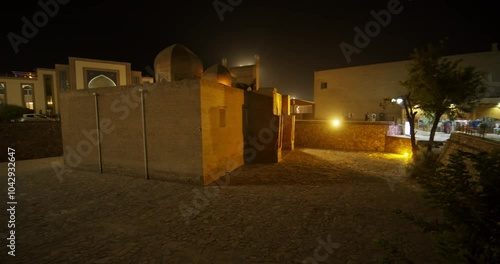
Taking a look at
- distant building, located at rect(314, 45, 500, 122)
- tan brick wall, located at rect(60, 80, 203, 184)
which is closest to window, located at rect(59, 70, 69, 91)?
tan brick wall, located at rect(60, 80, 203, 184)

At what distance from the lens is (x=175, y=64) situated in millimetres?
13219

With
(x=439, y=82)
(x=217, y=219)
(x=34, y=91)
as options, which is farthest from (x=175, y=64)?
(x=34, y=91)

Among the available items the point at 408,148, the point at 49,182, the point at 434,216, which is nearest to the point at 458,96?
the point at 408,148

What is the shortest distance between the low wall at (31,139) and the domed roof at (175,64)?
33.8ft

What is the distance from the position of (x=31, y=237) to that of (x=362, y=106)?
106 feet

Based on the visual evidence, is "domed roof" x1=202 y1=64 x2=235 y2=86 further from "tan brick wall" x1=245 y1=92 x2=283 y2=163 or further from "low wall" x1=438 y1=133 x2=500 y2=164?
"low wall" x1=438 y1=133 x2=500 y2=164

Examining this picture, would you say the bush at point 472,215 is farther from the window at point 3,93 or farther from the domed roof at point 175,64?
the window at point 3,93

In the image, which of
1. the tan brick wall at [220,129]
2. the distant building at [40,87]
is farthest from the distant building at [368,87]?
the distant building at [40,87]

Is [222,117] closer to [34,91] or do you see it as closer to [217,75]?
[217,75]

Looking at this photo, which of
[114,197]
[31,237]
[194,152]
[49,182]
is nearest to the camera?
[31,237]

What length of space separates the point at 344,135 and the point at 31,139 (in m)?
23.2

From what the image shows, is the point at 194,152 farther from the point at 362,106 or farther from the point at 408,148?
the point at 362,106

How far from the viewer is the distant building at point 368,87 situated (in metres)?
24.1

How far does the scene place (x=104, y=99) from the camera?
11.4 meters
